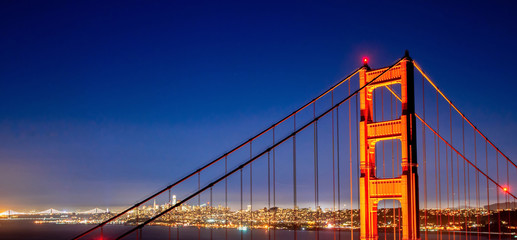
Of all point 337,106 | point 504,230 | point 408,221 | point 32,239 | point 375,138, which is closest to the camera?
point 408,221

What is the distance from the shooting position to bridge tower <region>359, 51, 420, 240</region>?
16406mm

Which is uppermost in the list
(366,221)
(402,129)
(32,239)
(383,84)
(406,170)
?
(383,84)

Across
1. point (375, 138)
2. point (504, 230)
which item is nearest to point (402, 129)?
point (375, 138)

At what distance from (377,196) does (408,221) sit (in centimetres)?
121

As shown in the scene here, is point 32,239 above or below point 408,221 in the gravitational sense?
below

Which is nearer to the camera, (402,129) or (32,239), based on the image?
(402,129)

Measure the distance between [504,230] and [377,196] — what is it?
130787 mm

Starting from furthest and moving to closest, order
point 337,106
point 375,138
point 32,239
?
point 32,239 < point 337,106 < point 375,138

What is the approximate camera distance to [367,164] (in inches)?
684

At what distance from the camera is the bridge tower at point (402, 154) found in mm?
16406

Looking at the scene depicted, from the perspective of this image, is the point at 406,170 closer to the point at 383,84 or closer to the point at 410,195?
the point at 410,195

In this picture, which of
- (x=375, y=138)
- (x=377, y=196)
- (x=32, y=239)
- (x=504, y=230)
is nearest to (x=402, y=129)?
(x=375, y=138)

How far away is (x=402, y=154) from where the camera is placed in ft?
54.7

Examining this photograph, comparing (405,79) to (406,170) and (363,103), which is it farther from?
(406,170)
